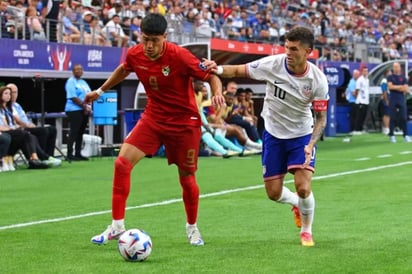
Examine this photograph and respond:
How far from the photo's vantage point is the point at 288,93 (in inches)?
363

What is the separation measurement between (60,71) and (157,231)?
13695 millimetres

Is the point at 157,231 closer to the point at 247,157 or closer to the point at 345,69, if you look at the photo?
the point at 247,157

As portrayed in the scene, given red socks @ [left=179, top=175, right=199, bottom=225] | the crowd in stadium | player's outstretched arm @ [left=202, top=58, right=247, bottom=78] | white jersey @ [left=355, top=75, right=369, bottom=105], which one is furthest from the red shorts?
white jersey @ [left=355, top=75, right=369, bottom=105]

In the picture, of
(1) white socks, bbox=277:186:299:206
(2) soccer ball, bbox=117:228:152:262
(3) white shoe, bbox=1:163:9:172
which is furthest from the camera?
(3) white shoe, bbox=1:163:9:172

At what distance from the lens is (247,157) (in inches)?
893

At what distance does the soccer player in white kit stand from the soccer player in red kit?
0.30m

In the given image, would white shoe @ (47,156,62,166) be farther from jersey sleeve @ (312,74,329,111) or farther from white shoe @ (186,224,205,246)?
jersey sleeve @ (312,74,329,111)

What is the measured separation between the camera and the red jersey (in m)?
9.10

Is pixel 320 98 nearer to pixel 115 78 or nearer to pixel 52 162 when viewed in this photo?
pixel 115 78

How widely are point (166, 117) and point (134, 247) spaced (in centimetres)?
167

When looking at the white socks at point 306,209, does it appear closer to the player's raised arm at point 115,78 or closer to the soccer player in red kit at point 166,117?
the soccer player in red kit at point 166,117

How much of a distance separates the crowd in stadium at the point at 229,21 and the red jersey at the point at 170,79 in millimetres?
13384

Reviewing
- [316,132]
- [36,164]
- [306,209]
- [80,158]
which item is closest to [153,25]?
[316,132]

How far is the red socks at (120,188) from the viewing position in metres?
8.87
